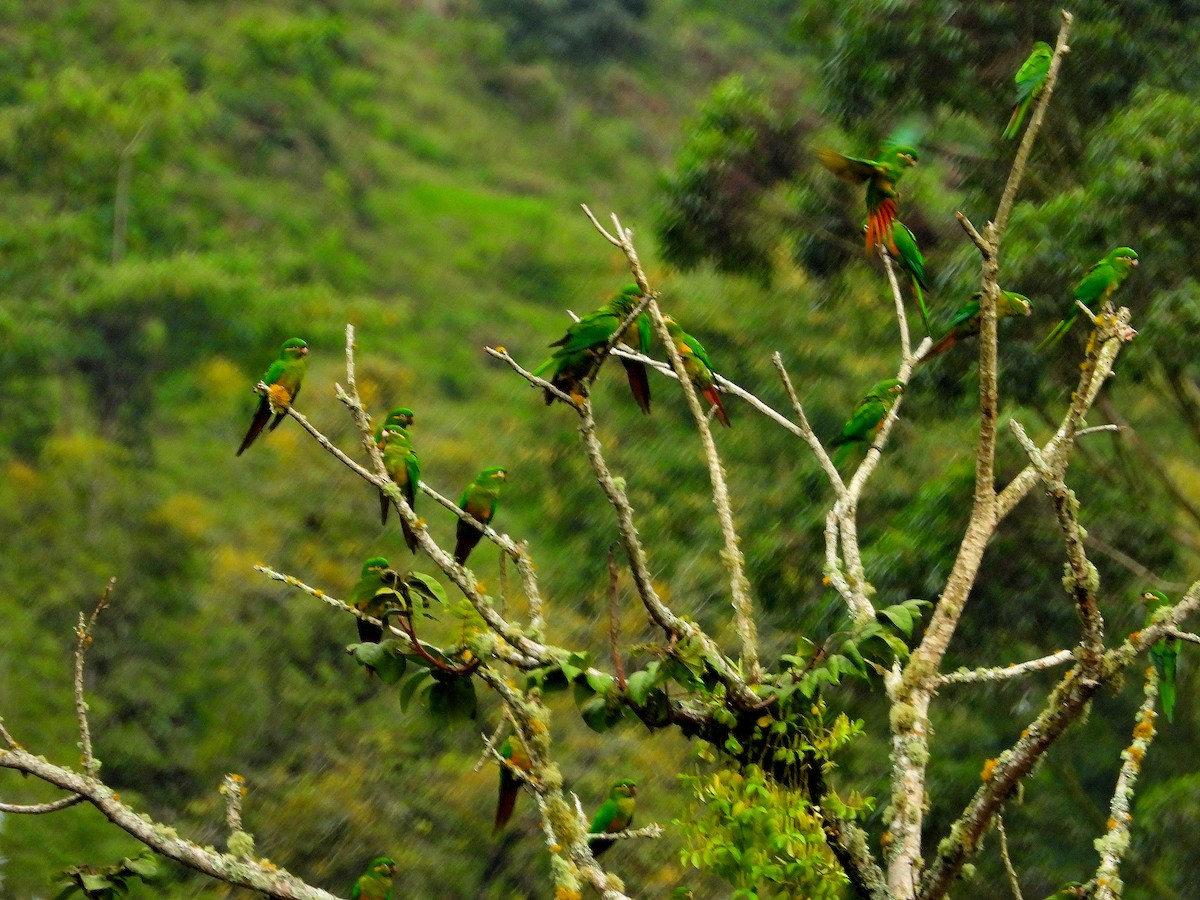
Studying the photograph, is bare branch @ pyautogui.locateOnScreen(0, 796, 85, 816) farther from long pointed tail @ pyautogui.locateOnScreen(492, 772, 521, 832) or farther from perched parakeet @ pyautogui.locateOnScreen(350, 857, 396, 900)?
perched parakeet @ pyautogui.locateOnScreen(350, 857, 396, 900)

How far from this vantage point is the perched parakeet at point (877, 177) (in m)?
3.44

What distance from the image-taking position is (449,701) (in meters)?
2.79

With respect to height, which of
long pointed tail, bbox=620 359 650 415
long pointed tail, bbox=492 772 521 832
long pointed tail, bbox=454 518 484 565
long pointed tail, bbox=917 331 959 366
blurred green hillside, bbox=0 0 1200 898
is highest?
long pointed tail, bbox=917 331 959 366

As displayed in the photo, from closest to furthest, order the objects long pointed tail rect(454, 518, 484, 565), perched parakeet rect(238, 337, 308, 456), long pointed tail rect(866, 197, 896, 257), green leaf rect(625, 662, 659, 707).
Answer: green leaf rect(625, 662, 659, 707) < long pointed tail rect(454, 518, 484, 565) < long pointed tail rect(866, 197, 896, 257) < perched parakeet rect(238, 337, 308, 456)

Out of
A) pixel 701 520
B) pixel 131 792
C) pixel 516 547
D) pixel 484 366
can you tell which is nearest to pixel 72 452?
pixel 131 792

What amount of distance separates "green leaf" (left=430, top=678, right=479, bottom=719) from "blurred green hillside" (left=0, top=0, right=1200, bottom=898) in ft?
0.15

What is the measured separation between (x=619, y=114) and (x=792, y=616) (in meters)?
20.4

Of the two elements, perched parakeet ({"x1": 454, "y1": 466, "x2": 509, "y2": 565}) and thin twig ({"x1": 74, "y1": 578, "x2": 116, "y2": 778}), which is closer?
thin twig ({"x1": 74, "y1": 578, "x2": 116, "y2": 778})

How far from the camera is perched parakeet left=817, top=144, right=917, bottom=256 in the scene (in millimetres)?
3443

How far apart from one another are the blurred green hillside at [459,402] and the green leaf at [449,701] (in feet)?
0.15

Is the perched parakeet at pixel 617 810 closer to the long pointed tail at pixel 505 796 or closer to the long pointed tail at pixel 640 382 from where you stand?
the long pointed tail at pixel 505 796

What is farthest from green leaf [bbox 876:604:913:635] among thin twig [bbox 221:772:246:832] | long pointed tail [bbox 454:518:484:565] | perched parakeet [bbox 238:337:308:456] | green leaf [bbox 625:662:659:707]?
perched parakeet [bbox 238:337:308:456]

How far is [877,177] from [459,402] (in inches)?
587

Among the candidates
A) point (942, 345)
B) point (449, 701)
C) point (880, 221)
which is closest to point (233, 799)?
point (449, 701)
